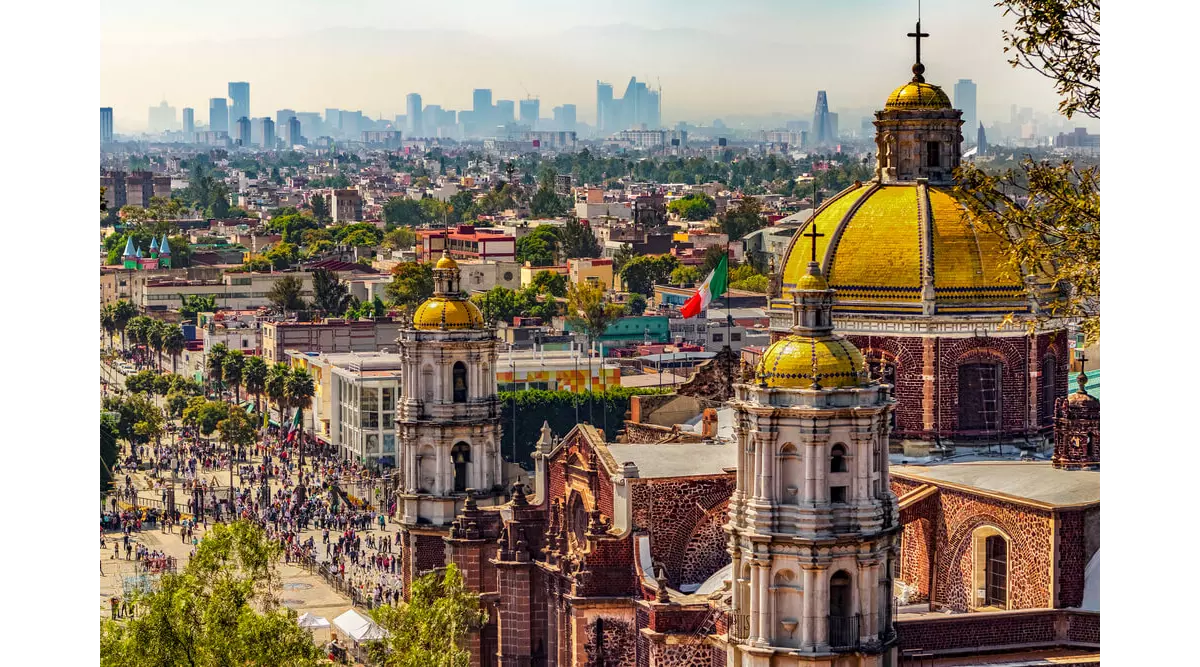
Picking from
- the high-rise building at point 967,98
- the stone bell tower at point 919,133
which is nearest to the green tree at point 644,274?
the high-rise building at point 967,98

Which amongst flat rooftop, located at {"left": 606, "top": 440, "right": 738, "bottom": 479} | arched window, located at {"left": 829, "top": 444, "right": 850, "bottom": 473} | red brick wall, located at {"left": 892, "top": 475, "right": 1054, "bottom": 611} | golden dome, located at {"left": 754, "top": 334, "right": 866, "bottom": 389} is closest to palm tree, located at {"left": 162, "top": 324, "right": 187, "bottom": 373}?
flat rooftop, located at {"left": 606, "top": 440, "right": 738, "bottom": 479}

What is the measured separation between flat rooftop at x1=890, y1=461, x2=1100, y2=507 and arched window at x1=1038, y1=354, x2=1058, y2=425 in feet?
3.67

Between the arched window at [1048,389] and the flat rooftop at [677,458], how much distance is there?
122 inches

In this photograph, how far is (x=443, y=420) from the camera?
2794 cm

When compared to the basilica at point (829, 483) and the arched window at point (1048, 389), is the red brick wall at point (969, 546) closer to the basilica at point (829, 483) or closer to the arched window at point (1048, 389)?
the basilica at point (829, 483)

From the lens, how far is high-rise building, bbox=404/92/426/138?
156 metres

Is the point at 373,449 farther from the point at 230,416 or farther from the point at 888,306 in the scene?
the point at 888,306

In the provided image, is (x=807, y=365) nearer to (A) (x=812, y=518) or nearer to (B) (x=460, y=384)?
(A) (x=812, y=518)

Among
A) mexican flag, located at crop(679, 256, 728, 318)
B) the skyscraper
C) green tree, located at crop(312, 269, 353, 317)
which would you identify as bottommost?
green tree, located at crop(312, 269, 353, 317)

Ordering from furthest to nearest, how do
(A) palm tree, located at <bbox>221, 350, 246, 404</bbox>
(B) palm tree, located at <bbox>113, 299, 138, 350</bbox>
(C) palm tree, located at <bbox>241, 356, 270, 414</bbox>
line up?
(B) palm tree, located at <bbox>113, 299, 138, 350</bbox> < (A) palm tree, located at <bbox>221, 350, 246, 404</bbox> < (C) palm tree, located at <bbox>241, 356, 270, 414</bbox>

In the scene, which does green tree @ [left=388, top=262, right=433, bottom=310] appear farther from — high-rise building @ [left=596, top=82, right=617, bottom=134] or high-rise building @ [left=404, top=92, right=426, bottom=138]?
high-rise building @ [left=404, top=92, right=426, bottom=138]

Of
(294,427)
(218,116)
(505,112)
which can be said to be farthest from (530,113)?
(294,427)

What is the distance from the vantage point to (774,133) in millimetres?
143250

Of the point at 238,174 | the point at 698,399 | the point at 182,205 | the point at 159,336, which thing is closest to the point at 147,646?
the point at 698,399
